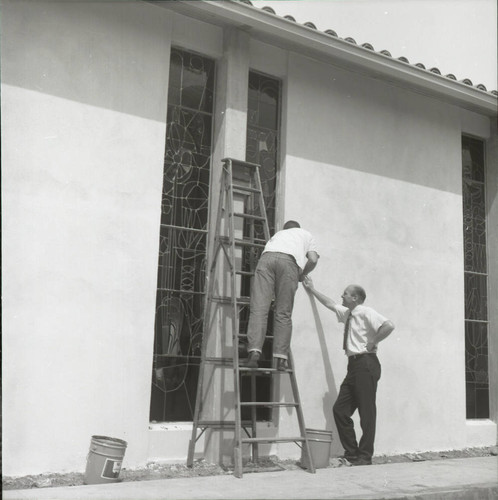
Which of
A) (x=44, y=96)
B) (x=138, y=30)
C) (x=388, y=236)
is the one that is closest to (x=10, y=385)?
(x=44, y=96)

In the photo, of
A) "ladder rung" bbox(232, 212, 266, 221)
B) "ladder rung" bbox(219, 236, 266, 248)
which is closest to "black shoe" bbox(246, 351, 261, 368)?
"ladder rung" bbox(219, 236, 266, 248)

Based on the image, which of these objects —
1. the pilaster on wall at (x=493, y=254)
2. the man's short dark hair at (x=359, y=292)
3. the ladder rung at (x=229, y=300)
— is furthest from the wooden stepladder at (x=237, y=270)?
the pilaster on wall at (x=493, y=254)

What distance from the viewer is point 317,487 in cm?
573

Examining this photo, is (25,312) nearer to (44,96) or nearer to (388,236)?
(44,96)

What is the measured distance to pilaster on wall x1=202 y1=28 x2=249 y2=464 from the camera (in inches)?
270

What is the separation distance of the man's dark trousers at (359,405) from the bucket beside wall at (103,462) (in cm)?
250

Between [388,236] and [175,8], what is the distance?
3.57 metres

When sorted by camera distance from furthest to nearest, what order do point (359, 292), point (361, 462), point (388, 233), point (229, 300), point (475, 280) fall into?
point (475, 280) < point (388, 233) < point (359, 292) < point (361, 462) < point (229, 300)

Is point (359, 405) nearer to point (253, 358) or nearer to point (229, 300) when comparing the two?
point (253, 358)

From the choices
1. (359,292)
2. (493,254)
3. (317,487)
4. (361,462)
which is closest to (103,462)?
(317,487)

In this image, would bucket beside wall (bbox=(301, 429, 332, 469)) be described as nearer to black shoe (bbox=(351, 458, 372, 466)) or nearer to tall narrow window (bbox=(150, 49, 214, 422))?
black shoe (bbox=(351, 458, 372, 466))

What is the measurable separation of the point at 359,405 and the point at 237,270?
6.14ft

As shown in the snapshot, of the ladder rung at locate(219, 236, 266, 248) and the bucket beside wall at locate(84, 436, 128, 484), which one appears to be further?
the ladder rung at locate(219, 236, 266, 248)

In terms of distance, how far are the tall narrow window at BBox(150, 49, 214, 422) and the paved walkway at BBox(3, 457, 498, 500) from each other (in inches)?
44.8
